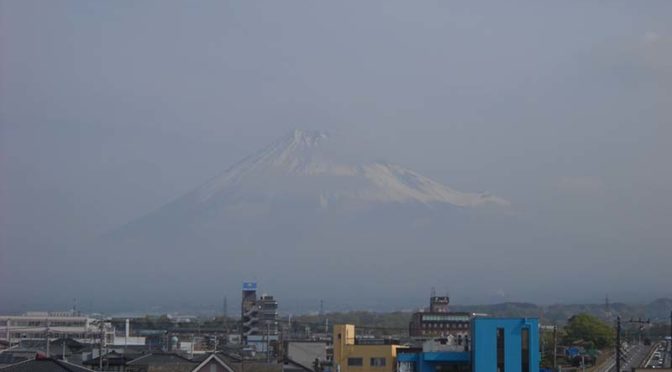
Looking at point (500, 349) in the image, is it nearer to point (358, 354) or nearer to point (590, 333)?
point (358, 354)

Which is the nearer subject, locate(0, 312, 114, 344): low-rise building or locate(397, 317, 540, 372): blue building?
locate(397, 317, 540, 372): blue building

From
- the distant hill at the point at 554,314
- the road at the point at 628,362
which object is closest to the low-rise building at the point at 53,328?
the distant hill at the point at 554,314

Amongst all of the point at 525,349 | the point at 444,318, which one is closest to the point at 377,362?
the point at 525,349

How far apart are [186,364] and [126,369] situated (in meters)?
5.86

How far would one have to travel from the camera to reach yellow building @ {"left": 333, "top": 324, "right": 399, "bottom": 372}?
122ft

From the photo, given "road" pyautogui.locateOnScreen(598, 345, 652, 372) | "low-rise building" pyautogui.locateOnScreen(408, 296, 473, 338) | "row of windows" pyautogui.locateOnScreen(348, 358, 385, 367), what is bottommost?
"road" pyautogui.locateOnScreen(598, 345, 652, 372)

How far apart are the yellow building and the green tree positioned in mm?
27401

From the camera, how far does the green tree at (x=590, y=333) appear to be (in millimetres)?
62656

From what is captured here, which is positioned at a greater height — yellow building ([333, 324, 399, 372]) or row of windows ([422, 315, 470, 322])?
row of windows ([422, 315, 470, 322])

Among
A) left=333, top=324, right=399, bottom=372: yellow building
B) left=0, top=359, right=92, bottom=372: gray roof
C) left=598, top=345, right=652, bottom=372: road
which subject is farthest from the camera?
left=598, top=345, right=652, bottom=372: road

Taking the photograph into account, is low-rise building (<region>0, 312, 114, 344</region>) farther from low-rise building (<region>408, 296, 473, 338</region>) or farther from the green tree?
the green tree

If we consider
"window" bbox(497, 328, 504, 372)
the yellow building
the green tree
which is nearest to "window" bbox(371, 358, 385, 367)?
the yellow building

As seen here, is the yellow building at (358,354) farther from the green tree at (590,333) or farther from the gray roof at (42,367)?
the green tree at (590,333)

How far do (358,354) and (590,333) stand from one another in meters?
29.7
